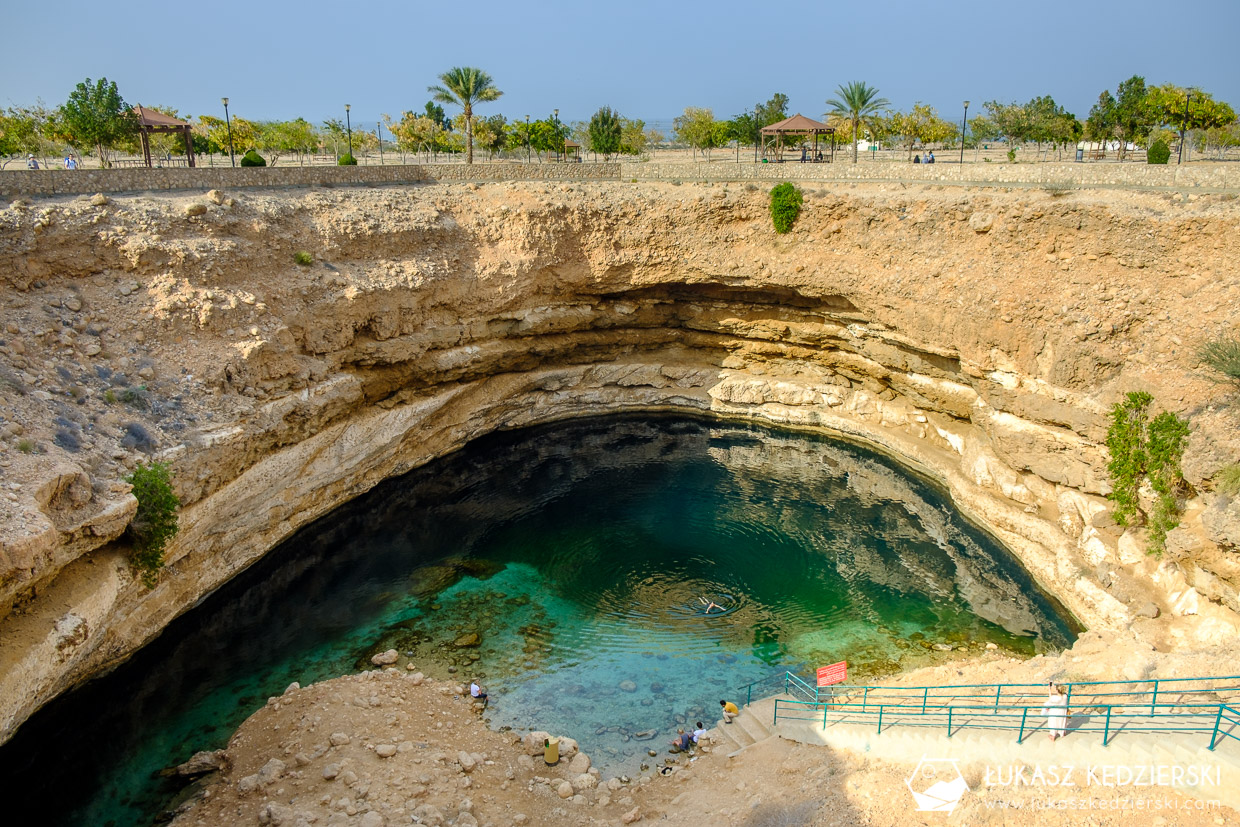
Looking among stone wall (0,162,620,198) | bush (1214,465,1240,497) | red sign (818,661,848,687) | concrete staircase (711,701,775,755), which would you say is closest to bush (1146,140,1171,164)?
bush (1214,465,1240,497)

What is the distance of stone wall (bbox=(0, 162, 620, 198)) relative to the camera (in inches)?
1101

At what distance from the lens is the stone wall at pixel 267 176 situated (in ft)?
91.8

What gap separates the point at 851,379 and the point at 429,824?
29740 mm

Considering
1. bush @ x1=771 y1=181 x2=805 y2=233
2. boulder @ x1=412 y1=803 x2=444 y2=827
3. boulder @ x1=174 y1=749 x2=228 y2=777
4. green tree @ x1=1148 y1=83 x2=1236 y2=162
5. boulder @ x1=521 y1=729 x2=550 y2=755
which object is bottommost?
boulder @ x1=521 y1=729 x2=550 y2=755

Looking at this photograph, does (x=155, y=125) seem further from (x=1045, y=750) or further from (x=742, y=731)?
(x=1045, y=750)

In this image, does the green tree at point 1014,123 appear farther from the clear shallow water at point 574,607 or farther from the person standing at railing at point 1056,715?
the person standing at railing at point 1056,715

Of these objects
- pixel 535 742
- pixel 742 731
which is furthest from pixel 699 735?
pixel 535 742

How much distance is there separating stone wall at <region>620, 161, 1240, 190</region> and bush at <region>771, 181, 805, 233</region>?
2.20 metres

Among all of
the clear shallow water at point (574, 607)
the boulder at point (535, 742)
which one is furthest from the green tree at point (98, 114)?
the boulder at point (535, 742)

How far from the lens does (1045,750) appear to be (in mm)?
14742

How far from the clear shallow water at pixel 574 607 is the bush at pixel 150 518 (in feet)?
12.1

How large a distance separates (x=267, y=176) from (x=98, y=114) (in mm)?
12471

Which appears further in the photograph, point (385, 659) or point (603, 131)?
point (603, 131)

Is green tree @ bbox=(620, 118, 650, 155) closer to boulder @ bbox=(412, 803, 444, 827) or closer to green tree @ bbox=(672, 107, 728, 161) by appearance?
green tree @ bbox=(672, 107, 728, 161)
